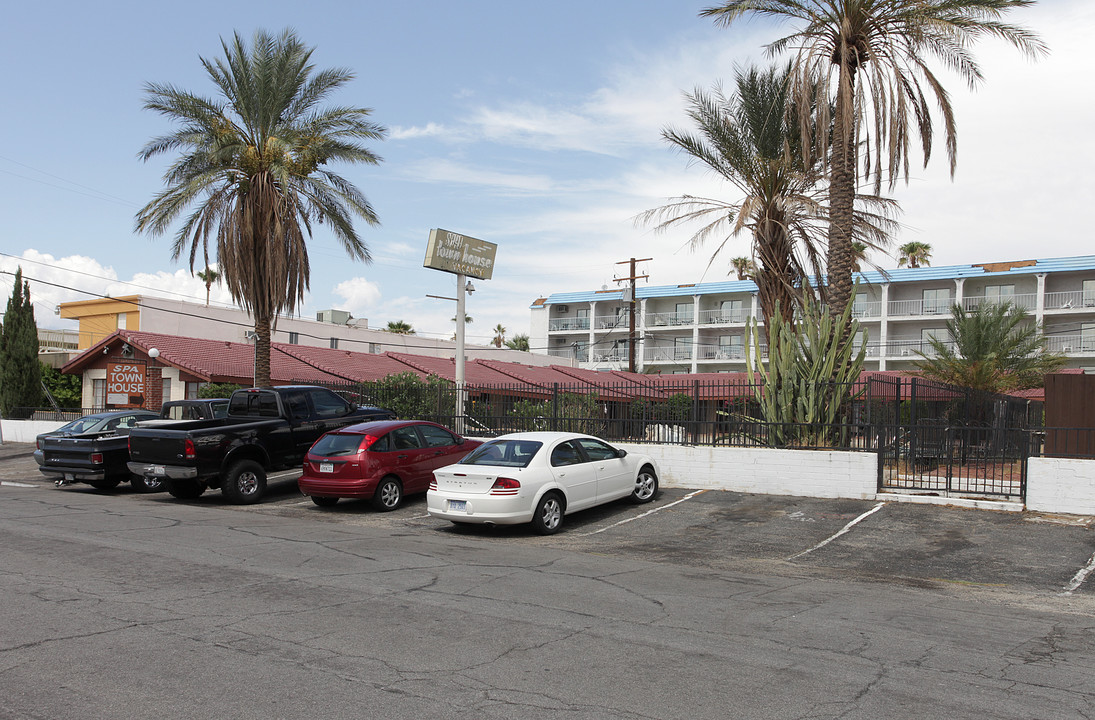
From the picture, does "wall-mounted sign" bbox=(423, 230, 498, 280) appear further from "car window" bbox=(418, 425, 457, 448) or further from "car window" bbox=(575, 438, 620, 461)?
"car window" bbox=(575, 438, 620, 461)

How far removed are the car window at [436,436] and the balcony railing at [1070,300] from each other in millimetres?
43551

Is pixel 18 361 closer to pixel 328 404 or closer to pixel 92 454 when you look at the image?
pixel 92 454

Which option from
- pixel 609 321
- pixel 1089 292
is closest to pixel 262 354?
pixel 609 321

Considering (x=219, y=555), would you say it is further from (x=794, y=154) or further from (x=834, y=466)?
(x=794, y=154)

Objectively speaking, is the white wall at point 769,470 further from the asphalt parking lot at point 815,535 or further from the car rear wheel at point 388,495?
the car rear wheel at point 388,495

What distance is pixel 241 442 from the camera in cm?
1523

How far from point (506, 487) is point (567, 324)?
5668 cm

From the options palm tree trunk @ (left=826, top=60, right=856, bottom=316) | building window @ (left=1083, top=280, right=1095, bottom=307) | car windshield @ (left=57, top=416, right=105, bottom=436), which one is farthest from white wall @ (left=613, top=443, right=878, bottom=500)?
building window @ (left=1083, top=280, right=1095, bottom=307)

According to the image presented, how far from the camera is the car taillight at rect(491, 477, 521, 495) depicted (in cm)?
1180

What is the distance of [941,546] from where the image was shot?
36.9ft

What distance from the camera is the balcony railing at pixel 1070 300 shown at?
152 feet

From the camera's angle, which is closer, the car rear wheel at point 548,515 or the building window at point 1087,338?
the car rear wheel at point 548,515

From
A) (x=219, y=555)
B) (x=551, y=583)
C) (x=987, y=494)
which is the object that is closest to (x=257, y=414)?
(x=219, y=555)

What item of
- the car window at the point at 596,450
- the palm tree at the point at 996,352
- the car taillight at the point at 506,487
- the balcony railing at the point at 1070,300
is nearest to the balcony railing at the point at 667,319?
the balcony railing at the point at 1070,300
